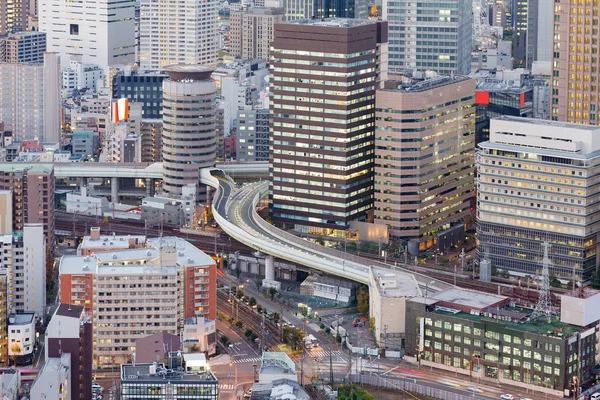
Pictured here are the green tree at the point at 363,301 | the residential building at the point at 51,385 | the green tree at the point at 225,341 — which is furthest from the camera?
the green tree at the point at 363,301

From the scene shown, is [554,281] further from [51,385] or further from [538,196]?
Result: [51,385]

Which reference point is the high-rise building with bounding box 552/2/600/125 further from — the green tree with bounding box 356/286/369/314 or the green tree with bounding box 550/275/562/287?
the green tree with bounding box 356/286/369/314

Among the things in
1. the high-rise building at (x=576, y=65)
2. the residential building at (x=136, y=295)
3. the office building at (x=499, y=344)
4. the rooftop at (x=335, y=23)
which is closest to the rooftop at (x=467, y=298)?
A: the office building at (x=499, y=344)

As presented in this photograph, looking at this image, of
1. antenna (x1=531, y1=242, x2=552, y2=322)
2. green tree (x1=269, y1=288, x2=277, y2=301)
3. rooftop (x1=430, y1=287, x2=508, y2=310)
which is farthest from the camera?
green tree (x1=269, y1=288, x2=277, y2=301)

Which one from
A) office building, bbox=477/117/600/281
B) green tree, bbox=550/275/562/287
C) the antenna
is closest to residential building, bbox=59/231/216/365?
the antenna

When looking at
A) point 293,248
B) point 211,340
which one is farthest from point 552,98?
point 211,340

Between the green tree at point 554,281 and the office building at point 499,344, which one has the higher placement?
the green tree at point 554,281

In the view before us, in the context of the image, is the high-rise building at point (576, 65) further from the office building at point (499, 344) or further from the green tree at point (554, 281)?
the office building at point (499, 344)
